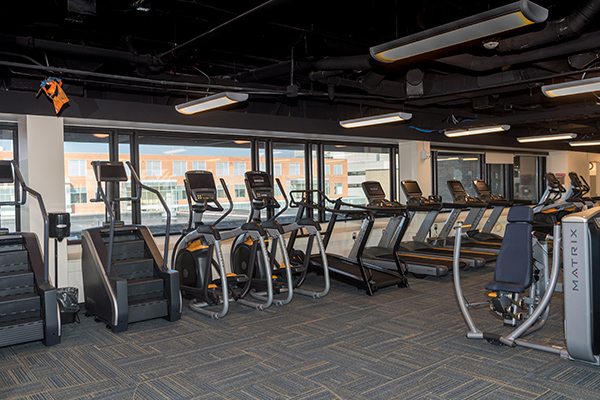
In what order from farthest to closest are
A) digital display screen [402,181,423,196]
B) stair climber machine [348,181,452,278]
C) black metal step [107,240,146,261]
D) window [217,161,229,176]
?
window [217,161,229,176] → digital display screen [402,181,423,196] → stair climber machine [348,181,452,278] → black metal step [107,240,146,261]

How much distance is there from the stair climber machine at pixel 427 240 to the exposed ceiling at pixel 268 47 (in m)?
1.53

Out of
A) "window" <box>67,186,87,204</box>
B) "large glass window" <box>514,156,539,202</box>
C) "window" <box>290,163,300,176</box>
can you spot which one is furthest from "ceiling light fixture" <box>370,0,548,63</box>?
"large glass window" <box>514,156,539,202</box>

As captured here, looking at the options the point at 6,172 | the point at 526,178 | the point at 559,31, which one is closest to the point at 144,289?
the point at 6,172

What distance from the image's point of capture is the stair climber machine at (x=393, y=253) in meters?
7.00

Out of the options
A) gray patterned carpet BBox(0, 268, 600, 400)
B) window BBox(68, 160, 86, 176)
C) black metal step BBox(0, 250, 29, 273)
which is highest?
window BBox(68, 160, 86, 176)

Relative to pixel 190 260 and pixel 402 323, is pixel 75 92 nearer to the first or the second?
pixel 190 260

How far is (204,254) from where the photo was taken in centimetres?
587

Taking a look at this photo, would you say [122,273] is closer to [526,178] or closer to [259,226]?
[259,226]

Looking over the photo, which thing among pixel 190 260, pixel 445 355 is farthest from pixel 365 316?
pixel 190 260

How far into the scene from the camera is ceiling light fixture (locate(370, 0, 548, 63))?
2.95m

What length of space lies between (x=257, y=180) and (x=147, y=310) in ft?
6.44

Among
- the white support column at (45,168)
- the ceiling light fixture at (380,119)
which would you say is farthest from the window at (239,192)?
the white support column at (45,168)

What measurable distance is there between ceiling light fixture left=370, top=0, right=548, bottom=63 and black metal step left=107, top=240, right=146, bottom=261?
11.3 ft

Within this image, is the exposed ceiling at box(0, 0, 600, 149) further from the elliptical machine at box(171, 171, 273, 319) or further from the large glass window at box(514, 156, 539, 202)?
the large glass window at box(514, 156, 539, 202)
